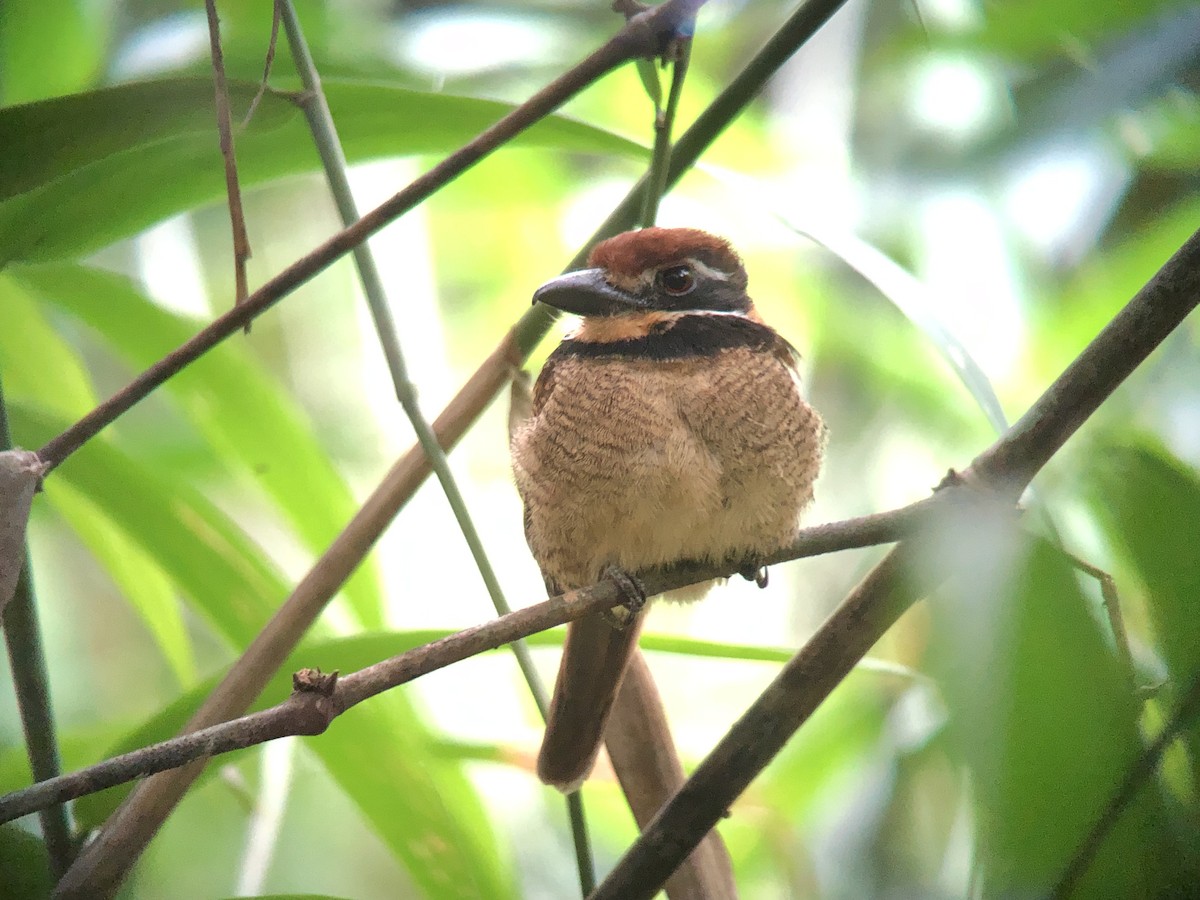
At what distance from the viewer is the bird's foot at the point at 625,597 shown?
1.16m

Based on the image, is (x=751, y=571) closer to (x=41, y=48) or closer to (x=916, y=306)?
(x=916, y=306)

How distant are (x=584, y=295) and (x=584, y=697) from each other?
510mm

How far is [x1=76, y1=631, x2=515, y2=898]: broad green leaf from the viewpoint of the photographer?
118cm

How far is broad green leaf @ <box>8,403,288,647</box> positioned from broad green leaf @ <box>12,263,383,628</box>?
132 millimetres

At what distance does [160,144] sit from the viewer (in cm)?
110

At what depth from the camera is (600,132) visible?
4.13 feet

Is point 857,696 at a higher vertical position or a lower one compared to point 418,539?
lower

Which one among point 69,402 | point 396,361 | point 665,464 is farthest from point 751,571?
point 69,402

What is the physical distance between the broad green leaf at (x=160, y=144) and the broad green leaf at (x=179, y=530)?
269mm

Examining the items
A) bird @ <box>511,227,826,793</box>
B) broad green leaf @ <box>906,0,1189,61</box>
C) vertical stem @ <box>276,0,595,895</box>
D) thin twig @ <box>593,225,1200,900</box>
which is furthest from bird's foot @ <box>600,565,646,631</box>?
broad green leaf @ <box>906,0,1189,61</box>

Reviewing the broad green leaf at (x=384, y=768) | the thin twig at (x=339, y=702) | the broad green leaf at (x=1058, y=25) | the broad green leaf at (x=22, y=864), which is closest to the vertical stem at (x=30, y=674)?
the broad green leaf at (x=22, y=864)

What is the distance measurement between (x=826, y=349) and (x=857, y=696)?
2.59 ft

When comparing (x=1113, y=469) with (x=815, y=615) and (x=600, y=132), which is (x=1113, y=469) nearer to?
(x=600, y=132)

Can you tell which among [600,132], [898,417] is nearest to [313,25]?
[600,132]
